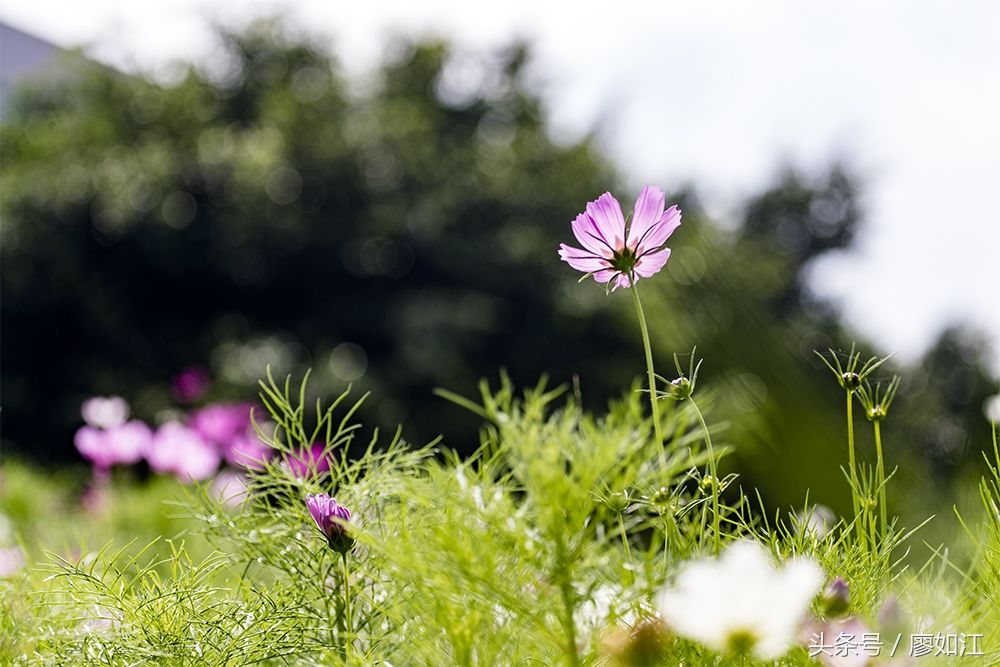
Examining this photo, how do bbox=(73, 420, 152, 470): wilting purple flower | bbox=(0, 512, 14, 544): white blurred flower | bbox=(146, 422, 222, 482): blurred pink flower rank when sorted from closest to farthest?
bbox=(0, 512, 14, 544): white blurred flower, bbox=(146, 422, 222, 482): blurred pink flower, bbox=(73, 420, 152, 470): wilting purple flower

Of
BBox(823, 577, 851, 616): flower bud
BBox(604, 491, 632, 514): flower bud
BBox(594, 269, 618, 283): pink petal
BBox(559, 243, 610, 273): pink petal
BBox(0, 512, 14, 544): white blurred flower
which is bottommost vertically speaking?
BBox(0, 512, 14, 544): white blurred flower

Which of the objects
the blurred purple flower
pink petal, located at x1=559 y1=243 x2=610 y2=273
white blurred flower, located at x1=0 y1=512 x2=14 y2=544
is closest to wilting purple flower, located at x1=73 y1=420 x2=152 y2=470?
white blurred flower, located at x1=0 y1=512 x2=14 y2=544

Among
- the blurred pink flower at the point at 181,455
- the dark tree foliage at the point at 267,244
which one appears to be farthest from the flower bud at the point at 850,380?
the dark tree foliage at the point at 267,244

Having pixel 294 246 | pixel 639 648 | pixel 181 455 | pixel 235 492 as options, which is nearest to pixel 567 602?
pixel 639 648

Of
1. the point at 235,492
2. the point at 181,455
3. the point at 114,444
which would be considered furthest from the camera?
the point at 114,444

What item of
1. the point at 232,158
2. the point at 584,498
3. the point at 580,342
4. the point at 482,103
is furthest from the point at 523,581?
the point at 482,103

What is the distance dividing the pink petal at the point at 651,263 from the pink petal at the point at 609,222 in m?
0.01

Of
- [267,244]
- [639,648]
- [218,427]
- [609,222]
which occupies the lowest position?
[218,427]

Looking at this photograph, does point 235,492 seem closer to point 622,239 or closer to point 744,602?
point 622,239

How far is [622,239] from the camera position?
1.36 feet

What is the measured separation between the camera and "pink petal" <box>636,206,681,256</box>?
39cm

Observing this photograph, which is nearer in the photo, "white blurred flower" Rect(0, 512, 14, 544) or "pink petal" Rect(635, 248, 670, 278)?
"pink petal" Rect(635, 248, 670, 278)

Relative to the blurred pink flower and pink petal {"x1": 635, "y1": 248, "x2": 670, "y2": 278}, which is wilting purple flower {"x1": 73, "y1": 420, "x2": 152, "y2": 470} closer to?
the blurred pink flower

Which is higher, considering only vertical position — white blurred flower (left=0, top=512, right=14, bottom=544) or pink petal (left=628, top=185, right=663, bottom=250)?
pink petal (left=628, top=185, right=663, bottom=250)
